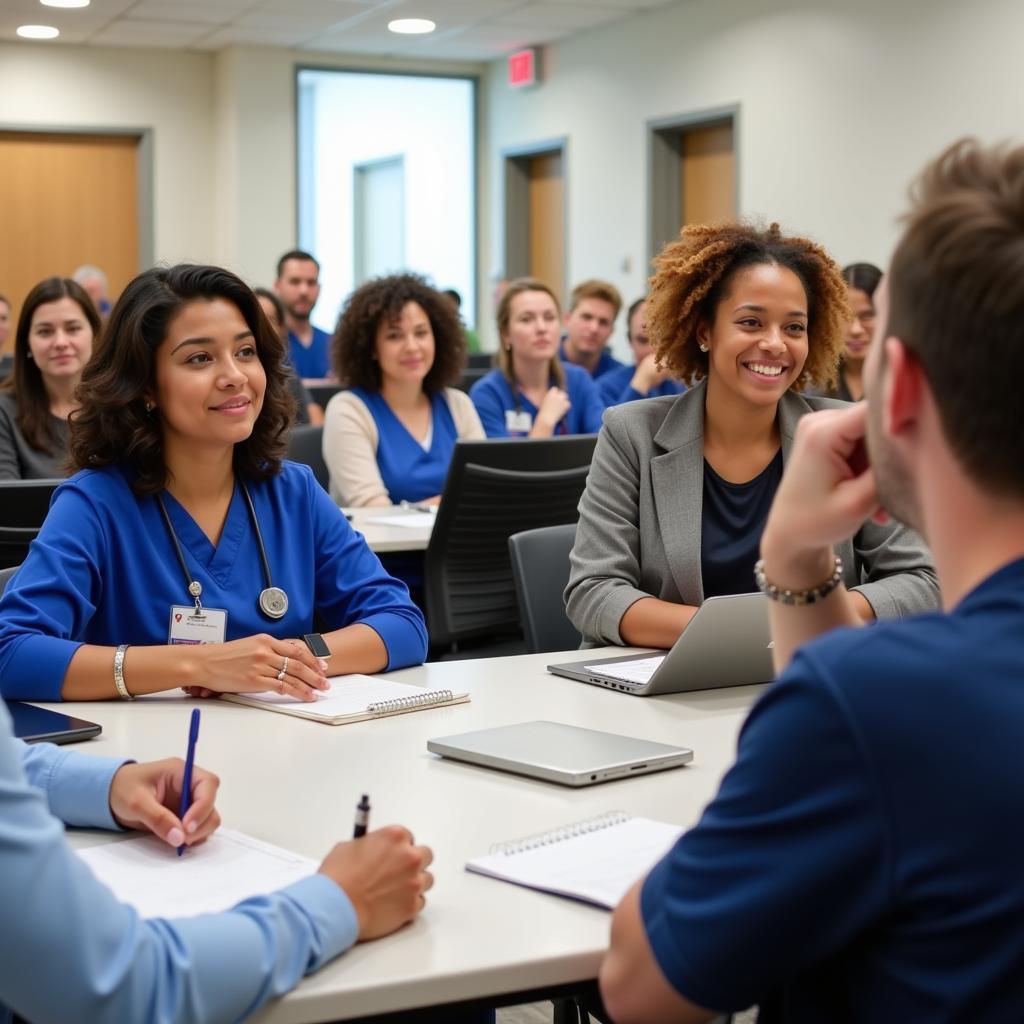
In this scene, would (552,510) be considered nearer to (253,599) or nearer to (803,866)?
(253,599)

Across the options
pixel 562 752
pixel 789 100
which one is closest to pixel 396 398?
pixel 562 752

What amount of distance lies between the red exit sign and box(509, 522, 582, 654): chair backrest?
8023 mm

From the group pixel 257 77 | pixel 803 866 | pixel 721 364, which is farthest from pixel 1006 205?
pixel 257 77

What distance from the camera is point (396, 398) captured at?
15.1 feet

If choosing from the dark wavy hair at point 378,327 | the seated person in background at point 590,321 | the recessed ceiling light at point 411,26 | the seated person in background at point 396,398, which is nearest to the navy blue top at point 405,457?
the seated person in background at point 396,398

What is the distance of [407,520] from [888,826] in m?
3.07

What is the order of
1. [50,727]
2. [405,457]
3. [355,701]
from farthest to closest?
[405,457] → [355,701] → [50,727]

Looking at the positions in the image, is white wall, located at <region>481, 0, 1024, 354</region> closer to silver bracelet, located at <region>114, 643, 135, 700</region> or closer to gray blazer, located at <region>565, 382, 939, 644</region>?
gray blazer, located at <region>565, 382, 939, 644</region>

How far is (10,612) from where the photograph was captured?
6.51 ft

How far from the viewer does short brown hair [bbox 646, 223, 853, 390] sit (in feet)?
8.50

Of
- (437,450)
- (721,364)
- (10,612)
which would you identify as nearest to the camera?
(10,612)

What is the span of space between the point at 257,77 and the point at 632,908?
32.0 ft

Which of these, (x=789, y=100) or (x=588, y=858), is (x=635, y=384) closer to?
(x=789, y=100)

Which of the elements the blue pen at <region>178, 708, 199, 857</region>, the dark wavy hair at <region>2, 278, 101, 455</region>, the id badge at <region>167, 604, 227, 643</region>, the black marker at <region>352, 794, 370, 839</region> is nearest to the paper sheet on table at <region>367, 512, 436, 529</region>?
the dark wavy hair at <region>2, 278, 101, 455</region>
